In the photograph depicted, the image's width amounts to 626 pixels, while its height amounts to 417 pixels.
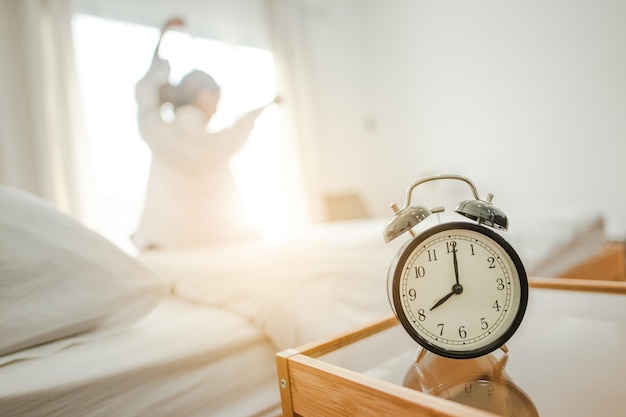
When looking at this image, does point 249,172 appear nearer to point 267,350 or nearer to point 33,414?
point 267,350

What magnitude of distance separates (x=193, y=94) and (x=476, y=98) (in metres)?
2.12

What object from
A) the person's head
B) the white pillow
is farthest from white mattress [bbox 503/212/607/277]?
the person's head

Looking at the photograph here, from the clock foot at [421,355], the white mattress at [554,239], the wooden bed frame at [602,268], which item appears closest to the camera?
the clock foot at [421,355]

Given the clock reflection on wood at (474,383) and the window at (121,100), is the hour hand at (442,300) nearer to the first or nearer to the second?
the clock reflection on wood at (474,383)

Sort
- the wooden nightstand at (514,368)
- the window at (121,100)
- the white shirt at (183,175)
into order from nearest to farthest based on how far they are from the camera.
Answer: the wooden nightstand at (514,368), the white shirt at (183,175), the window at (121,100)

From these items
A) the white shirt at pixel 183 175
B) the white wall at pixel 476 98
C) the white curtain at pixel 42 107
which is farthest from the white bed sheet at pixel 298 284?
the white wall at pixel 476 98

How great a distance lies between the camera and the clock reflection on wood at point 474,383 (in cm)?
45

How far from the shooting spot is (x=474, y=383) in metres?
0.50

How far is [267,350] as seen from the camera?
2.79 feet

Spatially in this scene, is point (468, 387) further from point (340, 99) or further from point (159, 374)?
point (340, 99)

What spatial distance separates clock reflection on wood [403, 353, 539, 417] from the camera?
45cm

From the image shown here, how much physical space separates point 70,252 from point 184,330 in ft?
0.79

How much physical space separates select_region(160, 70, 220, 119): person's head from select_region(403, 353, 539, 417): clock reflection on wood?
4.50 ft

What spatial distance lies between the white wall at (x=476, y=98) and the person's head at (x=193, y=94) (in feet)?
5.61
